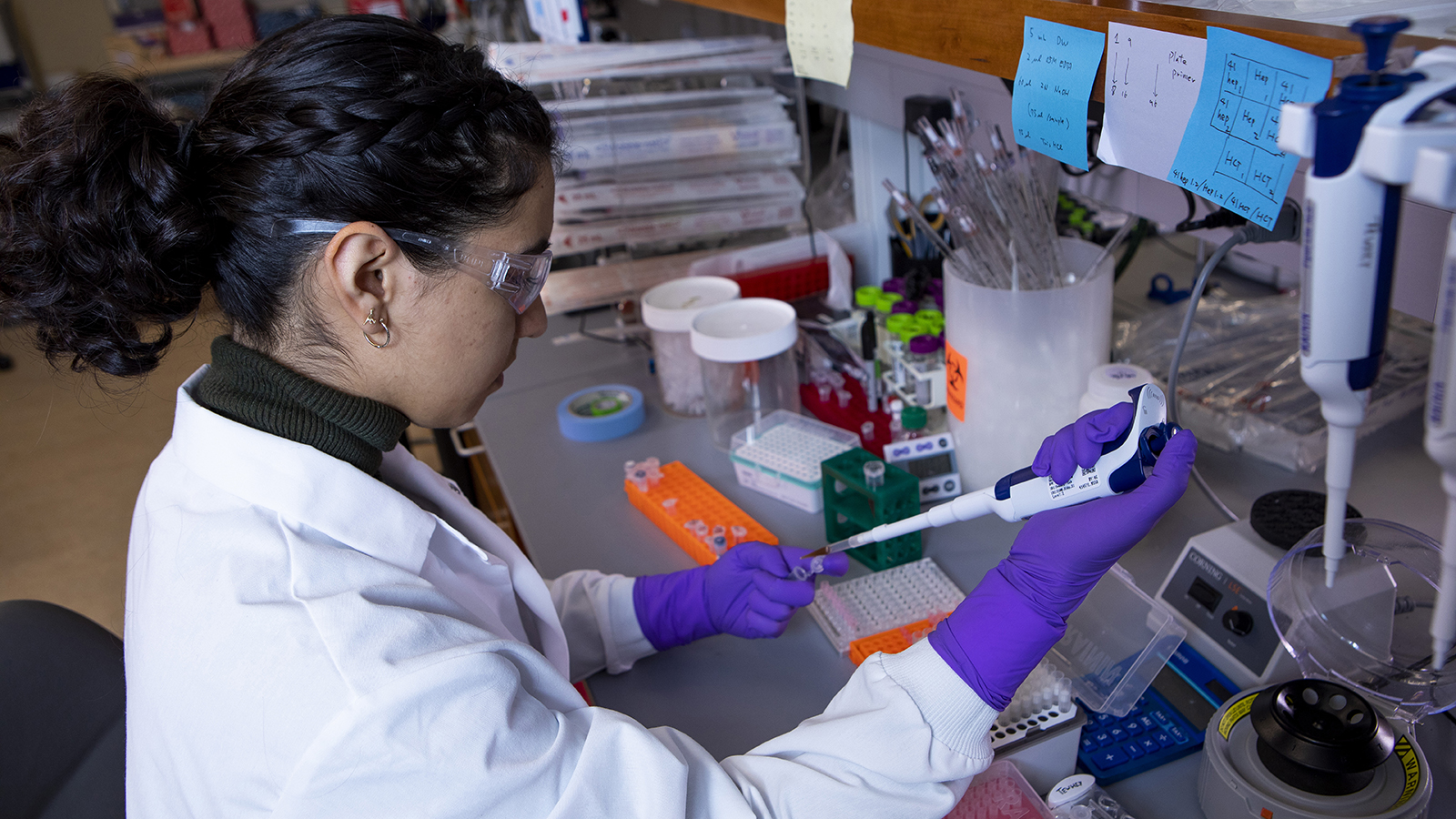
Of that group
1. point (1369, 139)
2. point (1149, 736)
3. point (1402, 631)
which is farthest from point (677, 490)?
point (1369, 139)

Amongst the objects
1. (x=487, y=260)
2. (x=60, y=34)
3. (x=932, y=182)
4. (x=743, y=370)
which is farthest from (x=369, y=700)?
(x=60, y=34)

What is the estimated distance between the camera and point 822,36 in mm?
1155

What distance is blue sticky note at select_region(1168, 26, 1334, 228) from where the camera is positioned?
58 centimetres

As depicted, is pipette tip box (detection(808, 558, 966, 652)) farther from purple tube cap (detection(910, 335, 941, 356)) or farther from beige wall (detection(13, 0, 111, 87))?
beige wall (detection(13, 0, 111, 87))

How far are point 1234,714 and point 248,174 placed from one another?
0.98 m

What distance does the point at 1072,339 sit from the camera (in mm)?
1140

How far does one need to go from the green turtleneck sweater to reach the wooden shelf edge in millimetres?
657

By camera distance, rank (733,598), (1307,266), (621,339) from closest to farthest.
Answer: (1307,266) < (733,598) < (621,339)

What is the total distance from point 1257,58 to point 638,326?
1.46m

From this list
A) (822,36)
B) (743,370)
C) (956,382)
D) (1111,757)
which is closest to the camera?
(1111,757)

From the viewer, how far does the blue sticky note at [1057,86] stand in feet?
2.49

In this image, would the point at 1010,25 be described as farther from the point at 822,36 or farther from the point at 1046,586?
the point at 1046,586

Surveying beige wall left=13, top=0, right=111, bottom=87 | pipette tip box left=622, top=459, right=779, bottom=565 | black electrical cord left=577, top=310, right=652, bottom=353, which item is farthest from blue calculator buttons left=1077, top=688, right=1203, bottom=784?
beige wall left=13, top=0, right=111, bottom=87

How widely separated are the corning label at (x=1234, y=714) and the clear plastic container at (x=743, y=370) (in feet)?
2.59
